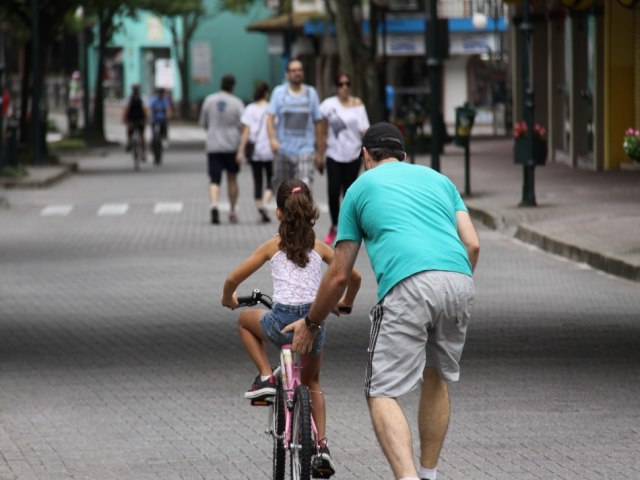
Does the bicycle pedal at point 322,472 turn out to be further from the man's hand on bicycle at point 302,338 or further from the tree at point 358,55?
the tree at point 358,55

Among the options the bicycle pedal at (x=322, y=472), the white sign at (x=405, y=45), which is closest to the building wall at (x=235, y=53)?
the white sign at (x=405, y=45)

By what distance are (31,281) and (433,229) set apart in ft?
32.3

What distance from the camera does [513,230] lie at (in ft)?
66.2

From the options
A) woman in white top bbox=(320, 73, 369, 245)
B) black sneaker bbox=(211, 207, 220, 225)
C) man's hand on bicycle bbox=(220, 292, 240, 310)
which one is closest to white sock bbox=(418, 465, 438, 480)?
man's hand on bicycle bbox=(220, 292, 240, 310)

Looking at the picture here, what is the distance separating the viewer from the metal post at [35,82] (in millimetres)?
36344

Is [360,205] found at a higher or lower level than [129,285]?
higher

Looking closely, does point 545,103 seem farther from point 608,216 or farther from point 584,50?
point 608,216

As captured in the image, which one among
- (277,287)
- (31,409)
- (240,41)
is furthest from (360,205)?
(240,41)

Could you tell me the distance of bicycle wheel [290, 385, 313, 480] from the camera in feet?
20.9

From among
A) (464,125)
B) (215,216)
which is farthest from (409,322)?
(464,125)

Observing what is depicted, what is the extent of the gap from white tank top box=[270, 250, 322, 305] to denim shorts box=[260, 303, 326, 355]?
0.08 ft

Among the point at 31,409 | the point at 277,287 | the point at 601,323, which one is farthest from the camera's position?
the point at 601,323

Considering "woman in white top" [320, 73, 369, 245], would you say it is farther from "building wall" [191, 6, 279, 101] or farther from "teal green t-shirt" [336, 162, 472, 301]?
"building wall" [191, 6, 279, 101]

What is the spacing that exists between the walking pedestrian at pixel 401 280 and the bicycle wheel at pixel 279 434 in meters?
0.47
